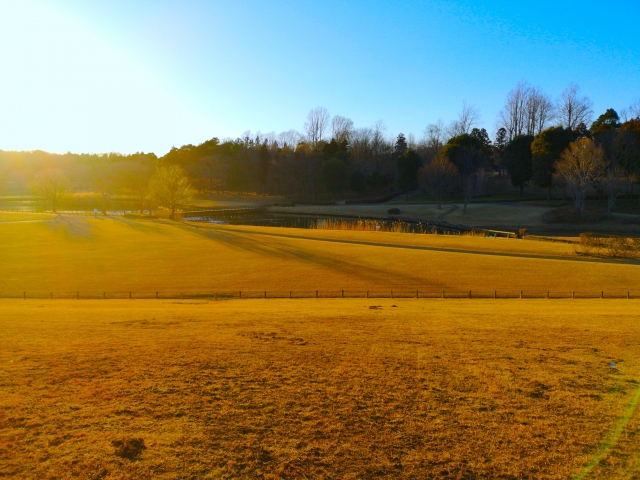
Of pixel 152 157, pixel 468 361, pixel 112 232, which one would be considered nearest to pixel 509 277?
pixel 468 361

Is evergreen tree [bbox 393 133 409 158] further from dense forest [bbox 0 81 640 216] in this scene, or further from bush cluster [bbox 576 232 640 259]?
bush cluster [bbox 576 232 640 259]

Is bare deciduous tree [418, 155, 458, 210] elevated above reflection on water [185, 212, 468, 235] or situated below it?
above

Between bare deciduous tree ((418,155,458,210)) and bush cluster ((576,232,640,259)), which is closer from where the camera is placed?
bush cluster ((576,232,640,259))

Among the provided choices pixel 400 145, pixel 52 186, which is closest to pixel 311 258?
pixel 52 186

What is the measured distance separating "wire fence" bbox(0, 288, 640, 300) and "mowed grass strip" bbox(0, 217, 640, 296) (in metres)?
0.45

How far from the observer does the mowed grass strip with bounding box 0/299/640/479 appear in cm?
620

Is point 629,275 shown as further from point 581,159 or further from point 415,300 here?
point 581,159

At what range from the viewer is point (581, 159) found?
63.9 m

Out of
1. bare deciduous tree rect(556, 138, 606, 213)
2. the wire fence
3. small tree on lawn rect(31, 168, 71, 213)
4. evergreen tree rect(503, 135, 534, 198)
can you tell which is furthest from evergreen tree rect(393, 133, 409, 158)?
the wire fence

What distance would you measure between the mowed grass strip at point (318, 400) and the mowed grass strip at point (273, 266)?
13.0m

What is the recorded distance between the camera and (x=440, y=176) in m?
83.4

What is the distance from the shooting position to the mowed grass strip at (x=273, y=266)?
27125 millimetres

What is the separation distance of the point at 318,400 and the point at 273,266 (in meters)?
25.0

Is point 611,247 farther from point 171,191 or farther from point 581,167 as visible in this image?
point 171,191
